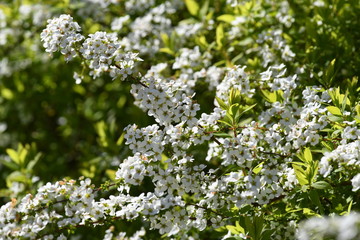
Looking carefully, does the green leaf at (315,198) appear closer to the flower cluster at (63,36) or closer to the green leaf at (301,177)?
the green leaf at (301,177)

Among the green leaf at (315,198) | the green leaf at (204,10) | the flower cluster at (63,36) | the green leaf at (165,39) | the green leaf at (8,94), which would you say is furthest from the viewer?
the green leaf at (8,94)

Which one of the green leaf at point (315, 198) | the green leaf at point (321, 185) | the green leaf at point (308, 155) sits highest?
the green leaf at point (308, 155)

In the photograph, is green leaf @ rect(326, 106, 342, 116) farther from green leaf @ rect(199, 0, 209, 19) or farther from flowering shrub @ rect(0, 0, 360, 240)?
green leaf @ rect(199, 0, 209, 19)

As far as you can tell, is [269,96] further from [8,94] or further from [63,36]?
[8,94]

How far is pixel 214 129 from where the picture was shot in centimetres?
288

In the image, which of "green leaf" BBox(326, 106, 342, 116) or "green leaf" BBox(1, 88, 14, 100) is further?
Answer: "green leaf" BBox(1, 88, 14, 100)

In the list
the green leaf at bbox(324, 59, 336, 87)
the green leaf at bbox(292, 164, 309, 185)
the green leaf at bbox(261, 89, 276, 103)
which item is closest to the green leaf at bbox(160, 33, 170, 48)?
the green leaf at bbox(261, 89, 276, 103)

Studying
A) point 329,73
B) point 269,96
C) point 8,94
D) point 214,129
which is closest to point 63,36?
point 214,129

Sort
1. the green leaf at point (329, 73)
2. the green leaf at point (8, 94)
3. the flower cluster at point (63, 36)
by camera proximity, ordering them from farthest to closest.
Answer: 1. the green leaf at point (8, 94)
2. the green leaf at point (329, 73)
3. the flower cluster at point (63, 36)

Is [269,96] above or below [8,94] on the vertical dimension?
above

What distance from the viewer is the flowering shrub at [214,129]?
108 inches

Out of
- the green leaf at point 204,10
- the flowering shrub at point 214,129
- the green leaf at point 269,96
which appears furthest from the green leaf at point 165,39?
the green leaf at point 269,96

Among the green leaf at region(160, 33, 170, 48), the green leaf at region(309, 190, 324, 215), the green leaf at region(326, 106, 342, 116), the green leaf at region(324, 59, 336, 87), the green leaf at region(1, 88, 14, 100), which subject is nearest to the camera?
the green leaf at region(309, 190, 324, 215)

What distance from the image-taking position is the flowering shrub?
2.74 meters
